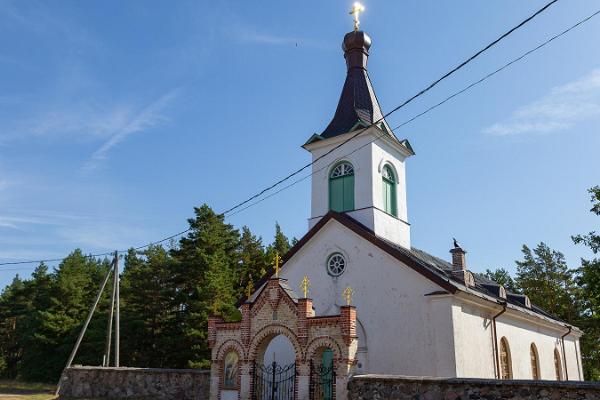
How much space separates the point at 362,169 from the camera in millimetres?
22078

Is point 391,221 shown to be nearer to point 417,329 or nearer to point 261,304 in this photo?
point 417,329

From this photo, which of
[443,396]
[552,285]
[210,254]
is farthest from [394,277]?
[552,285]

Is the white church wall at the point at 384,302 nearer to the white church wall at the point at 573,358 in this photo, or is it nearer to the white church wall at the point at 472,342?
the white church wall at the point at 472,342

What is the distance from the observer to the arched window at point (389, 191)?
22.5 metres

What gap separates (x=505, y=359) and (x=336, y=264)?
7.78 metres

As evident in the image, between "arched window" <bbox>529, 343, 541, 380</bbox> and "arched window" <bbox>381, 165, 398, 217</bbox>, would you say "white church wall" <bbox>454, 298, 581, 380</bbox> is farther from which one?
"arched window" <bbox>381, 165, 398, 217</bbox>

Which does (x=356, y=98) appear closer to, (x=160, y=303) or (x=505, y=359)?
(x=505, y=359)

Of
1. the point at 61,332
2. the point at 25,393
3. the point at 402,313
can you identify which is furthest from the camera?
the point at 61,332

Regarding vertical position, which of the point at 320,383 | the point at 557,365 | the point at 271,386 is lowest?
the point at 271,386

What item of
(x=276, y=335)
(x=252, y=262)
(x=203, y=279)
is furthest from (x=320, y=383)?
(x=252, y=262)

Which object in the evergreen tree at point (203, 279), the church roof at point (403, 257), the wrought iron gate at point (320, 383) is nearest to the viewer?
the wrought iron gate at point (320, 383)

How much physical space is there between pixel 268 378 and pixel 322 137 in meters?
11.0

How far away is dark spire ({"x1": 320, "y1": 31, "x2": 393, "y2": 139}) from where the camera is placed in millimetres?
23438

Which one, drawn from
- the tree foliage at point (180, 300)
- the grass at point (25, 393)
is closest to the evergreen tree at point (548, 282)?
the tree foliage at point (180, 300)
